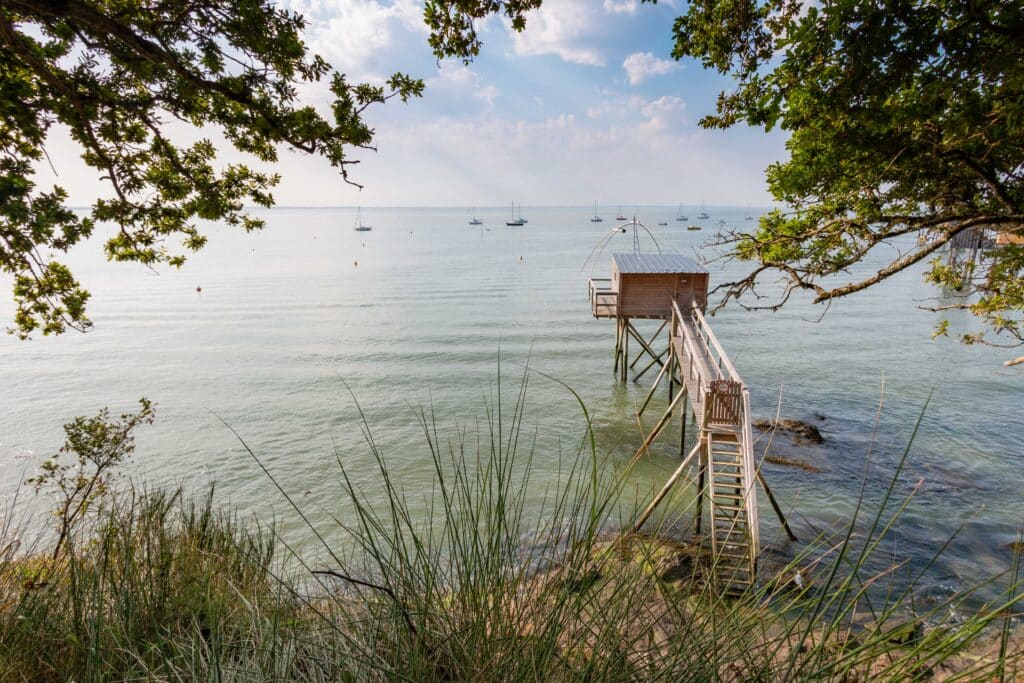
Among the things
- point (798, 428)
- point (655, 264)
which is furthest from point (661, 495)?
point (655, 264)

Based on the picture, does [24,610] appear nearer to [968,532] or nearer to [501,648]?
[501,648]

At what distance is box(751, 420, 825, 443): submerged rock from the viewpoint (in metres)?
15.7

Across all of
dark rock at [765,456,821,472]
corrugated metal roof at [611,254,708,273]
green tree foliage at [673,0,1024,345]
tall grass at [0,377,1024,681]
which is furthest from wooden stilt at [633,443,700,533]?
corrugated metal roof at [611,254,708,273]

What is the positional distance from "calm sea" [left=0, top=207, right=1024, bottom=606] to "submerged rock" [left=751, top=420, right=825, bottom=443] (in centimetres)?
48

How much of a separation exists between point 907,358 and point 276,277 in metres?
53.0

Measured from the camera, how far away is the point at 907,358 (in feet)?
79.4

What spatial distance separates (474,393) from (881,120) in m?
16.6

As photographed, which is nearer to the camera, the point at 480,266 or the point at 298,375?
the point at 298,375

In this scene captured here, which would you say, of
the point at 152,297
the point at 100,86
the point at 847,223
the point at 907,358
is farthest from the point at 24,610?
the point at 152,297

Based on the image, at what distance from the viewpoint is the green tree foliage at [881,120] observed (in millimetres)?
4281

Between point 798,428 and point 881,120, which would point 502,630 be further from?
point 798,428

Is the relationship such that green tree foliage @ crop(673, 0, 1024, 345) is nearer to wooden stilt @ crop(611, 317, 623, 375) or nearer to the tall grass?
the tall grass

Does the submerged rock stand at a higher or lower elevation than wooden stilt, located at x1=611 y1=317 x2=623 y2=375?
lower

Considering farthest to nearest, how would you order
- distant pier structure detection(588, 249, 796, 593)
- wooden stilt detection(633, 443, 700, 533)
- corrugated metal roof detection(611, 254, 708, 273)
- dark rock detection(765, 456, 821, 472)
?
1. corrugated metal roof detection(611, 254, 708, 273)
2. dark rock detection(765, 456, 821, 472)
3. distant pier structure detection(588, 249, 796, 593)
4. wooden stilt detection(633, 443, 700, 533)
